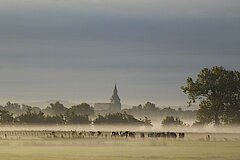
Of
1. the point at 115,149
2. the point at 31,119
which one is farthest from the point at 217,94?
the point at 115,149

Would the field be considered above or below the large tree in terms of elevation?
below

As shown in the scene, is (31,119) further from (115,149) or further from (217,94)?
(115,149)

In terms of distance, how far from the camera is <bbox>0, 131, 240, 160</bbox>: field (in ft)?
278

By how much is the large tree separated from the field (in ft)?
171

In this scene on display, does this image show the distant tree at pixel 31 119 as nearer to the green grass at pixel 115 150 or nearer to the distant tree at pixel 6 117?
the distant tree at pixel 6 117

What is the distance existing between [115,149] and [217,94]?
82737 millimetres

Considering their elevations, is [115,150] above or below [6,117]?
below

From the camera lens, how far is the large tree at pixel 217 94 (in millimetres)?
169250

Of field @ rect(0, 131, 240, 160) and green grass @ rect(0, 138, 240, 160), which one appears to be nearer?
green grass @ rect(0, 138, 240, 160)

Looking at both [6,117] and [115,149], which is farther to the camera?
[6,117]

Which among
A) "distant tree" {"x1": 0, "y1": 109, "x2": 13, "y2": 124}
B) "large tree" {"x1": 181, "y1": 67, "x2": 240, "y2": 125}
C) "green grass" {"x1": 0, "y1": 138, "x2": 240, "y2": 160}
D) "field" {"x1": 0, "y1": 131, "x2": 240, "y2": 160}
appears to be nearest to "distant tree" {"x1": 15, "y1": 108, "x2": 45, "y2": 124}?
"distant tree" {"x1": 0, "y1": 109, "x2": 13, "y2": 124}

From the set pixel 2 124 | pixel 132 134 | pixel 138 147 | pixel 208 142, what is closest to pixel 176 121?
pixel 2 124

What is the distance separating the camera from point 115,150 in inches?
3666

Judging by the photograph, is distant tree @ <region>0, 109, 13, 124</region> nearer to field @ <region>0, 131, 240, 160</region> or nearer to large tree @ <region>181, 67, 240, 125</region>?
large tree @ <region>181, 67, 240, 125</region>
